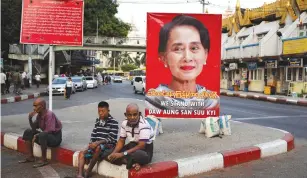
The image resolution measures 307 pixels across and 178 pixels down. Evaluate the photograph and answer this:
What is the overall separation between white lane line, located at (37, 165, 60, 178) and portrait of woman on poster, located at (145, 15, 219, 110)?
295cm

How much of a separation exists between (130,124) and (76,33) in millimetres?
3687

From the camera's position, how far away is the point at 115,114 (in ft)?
41.0

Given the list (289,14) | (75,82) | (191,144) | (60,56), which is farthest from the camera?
(60,56)

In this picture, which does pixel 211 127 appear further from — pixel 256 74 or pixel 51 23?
pixel 256 74

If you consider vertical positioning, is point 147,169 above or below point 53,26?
below

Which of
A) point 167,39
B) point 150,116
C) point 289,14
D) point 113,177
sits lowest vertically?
point 113,177

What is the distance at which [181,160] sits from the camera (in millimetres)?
5715

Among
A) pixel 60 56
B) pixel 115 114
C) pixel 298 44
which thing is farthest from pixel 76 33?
pixel 60 56

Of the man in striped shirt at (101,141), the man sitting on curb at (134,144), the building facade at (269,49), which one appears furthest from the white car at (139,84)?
the man sitting on curb at (134,144)

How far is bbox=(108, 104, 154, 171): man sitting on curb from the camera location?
5090 mm

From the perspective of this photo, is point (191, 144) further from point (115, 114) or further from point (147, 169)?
point (115, 114)

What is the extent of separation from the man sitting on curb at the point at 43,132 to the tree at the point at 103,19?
141 feet

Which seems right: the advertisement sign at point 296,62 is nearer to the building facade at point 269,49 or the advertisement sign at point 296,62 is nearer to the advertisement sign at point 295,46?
the building facade at point 269,49

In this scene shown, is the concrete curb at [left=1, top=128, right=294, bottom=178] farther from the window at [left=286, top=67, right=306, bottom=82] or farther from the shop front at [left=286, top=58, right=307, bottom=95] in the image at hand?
the window at [left=286, top=67, right=306, bottom=82]
